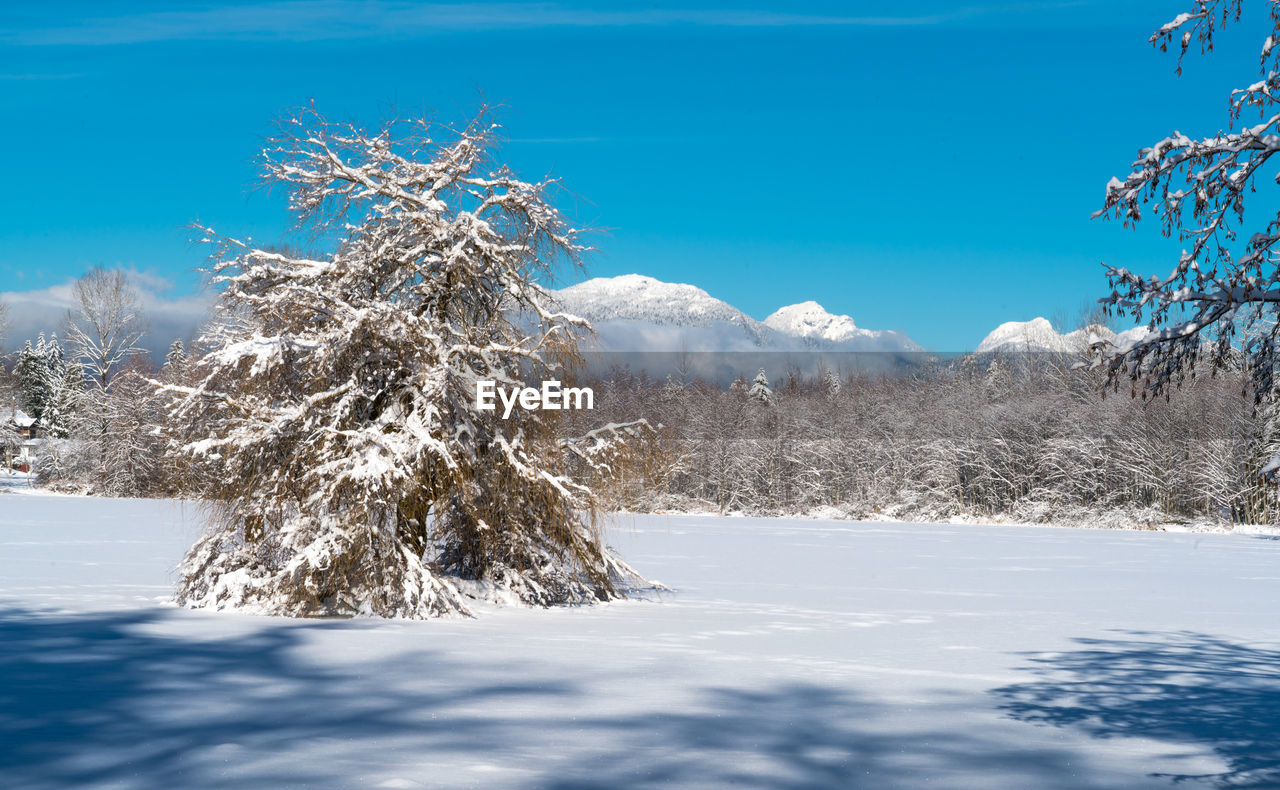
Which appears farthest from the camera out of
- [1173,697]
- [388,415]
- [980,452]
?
[980,452]

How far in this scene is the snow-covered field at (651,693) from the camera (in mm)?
5383

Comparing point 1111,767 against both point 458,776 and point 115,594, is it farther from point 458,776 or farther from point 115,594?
point 115,594

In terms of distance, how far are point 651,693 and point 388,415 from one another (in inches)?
202

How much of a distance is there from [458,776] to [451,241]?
7970mm

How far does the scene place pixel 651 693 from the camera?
7.50m

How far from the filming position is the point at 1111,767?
223 inches

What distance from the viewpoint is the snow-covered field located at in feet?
17.7

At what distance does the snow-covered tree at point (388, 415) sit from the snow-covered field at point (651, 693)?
0.69 m

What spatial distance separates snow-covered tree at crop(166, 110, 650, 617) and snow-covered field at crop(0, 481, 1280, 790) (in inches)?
27.3

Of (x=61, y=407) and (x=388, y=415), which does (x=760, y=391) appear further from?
(x=388, y=415)

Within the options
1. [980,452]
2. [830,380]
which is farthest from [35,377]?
[980,452]

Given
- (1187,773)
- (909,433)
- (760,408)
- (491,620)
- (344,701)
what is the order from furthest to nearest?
(760,408)
(909,433)
(491,620)
(344,701)
(1187,773)

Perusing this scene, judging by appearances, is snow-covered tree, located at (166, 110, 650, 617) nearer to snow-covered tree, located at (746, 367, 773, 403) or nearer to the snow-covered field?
the snow-covered field

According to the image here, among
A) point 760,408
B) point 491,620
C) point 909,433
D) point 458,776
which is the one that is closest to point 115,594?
point 491,620
